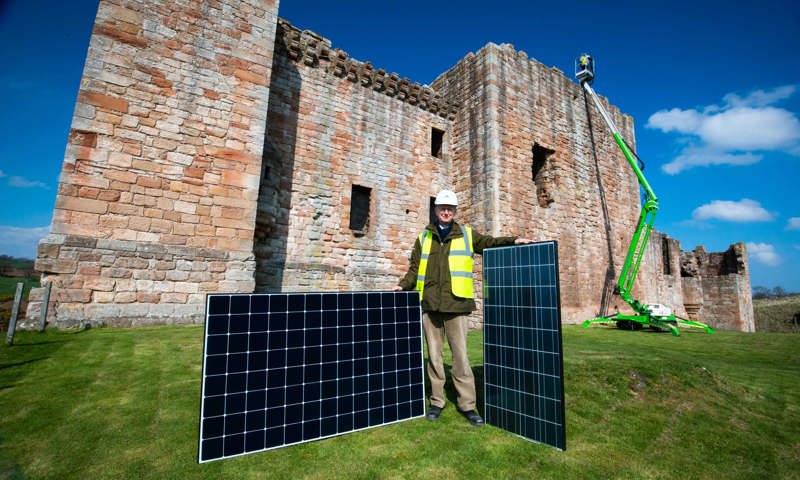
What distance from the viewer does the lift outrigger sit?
11152 mm

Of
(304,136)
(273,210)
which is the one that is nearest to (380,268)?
(273,210)

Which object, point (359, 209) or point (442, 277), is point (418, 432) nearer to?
point (442, 277)

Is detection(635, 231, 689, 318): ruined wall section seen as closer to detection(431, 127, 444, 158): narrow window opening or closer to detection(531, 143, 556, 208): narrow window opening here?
detection(531, 143, 556, 208): narrow window opening

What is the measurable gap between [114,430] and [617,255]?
16.6 metres

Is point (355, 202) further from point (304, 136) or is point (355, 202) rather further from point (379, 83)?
point (379, 83)

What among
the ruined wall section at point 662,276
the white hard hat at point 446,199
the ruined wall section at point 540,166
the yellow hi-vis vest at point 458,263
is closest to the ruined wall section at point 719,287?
the ruined wall section at point 662,276

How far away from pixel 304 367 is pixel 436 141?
1146cm

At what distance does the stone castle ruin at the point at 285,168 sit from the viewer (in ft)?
20.2

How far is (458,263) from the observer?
3197 millimetres

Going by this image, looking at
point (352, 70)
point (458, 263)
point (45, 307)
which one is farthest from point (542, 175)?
point (45, 307)

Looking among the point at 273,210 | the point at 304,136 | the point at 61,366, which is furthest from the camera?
the point at 304,136

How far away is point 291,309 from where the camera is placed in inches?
103

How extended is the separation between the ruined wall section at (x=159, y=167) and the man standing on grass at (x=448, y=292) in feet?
16.9

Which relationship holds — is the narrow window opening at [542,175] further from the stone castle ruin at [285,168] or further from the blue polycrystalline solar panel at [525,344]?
the blue polycrystalline solar panel at [525,344]
